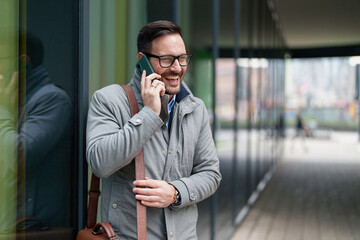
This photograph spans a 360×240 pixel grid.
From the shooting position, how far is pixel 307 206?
8.08 m

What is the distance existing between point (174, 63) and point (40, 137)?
610 mm

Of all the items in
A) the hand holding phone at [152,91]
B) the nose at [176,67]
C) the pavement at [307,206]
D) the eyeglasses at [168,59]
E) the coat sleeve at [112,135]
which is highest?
the eyeglasses at [168,59]

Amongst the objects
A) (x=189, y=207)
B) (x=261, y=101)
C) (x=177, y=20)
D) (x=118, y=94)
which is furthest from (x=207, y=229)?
(x=261, y=101)

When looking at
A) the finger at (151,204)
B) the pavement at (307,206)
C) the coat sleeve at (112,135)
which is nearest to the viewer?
the coat sleeve at (112,135)

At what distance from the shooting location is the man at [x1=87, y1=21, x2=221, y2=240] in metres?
1.69

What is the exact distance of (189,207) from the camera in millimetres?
2006

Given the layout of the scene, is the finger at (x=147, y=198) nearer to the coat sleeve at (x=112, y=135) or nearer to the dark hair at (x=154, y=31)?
the coat sleeve at (x=112, y=135)

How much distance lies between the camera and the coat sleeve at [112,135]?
1.66 m

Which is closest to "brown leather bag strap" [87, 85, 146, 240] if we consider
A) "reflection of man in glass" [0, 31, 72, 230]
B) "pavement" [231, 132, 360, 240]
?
"reflection of man in glass" [0, 31, 72, 230]

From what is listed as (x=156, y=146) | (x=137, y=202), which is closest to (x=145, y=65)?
(x=156, y=146)

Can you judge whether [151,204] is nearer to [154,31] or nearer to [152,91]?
[152,91]

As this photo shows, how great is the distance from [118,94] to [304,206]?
6844mm

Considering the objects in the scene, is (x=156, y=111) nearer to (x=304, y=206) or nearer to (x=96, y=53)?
(x=96, y=53)

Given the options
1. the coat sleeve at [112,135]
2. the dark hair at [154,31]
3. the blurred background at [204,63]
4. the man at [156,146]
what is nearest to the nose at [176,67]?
the man at [156,146]
